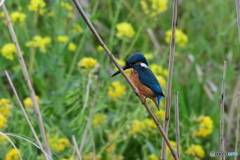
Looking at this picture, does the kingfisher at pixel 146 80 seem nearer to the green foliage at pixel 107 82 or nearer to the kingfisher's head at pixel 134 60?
the kingfisher's head at pixel 134 60

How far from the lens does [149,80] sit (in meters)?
2.32

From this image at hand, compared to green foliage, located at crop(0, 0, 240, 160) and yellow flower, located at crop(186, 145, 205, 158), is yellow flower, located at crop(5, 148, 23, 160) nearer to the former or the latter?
green foliage, located at crop(0, 0, 240, 160)

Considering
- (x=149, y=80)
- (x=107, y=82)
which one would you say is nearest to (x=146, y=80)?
(x=149, y=80)

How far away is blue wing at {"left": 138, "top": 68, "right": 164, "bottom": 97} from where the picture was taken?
2.28 meters

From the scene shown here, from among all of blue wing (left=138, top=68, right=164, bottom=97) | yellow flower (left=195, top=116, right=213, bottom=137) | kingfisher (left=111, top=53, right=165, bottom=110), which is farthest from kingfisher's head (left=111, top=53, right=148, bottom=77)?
yellow flower (left=195, top=116, right=213, bottom=137)

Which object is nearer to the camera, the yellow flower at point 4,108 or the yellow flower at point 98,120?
the yellow flower at point 4,108

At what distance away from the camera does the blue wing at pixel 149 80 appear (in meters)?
2.28

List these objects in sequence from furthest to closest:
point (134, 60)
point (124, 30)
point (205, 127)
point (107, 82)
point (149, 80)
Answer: point (124, 30) → point (107, 82) → point (205, 127) → point (149, 80) → point (134, 60)

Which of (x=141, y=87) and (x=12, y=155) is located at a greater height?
(x=141, y=87)

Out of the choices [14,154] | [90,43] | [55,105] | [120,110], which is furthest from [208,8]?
[14,154]

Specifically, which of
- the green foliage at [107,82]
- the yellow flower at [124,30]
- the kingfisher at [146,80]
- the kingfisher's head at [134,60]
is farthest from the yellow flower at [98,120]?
the kingfisher's head at [134,60]

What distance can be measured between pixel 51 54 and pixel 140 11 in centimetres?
179

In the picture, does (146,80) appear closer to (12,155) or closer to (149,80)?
(149,80)

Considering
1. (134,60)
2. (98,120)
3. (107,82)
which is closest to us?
(134,60)
